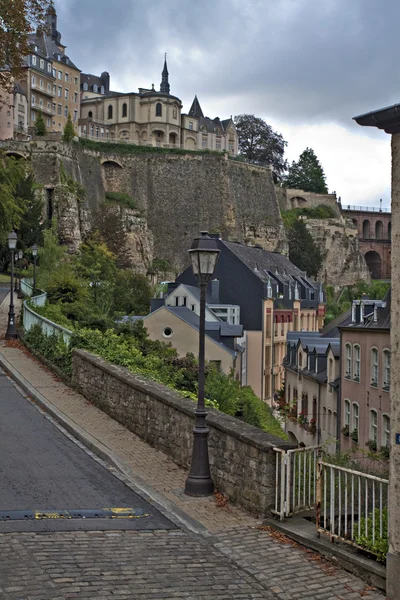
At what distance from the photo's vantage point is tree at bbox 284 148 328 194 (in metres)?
108

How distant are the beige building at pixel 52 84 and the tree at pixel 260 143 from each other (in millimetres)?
25475

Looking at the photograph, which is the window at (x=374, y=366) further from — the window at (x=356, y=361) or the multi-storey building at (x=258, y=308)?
the multi-storey building at (x=258, y=308)

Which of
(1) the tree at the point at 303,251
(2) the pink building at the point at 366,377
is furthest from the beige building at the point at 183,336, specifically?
(1) the tree at the point at 303,251

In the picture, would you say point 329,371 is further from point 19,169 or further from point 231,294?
point 231,294

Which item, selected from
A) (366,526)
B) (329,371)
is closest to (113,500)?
(366,526)

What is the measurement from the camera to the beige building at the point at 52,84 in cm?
8969

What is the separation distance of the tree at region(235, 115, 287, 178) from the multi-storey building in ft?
183

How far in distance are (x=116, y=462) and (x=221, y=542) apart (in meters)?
3.44

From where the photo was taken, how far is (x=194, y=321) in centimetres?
4250

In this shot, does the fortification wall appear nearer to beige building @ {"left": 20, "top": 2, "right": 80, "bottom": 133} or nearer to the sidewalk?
beige building @ {"left": 20, "top": 2, "right": 80, "bottom": 133}

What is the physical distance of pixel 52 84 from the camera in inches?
3718

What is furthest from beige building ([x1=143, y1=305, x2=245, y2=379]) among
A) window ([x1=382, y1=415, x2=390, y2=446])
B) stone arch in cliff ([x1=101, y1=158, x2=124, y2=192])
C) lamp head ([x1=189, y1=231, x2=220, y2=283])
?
stone arch in cliff ([x1=101, y1=158, x2=124, y2=192])

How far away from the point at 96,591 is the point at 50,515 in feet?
7.38

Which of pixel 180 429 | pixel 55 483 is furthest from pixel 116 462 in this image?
pixel 55 483
